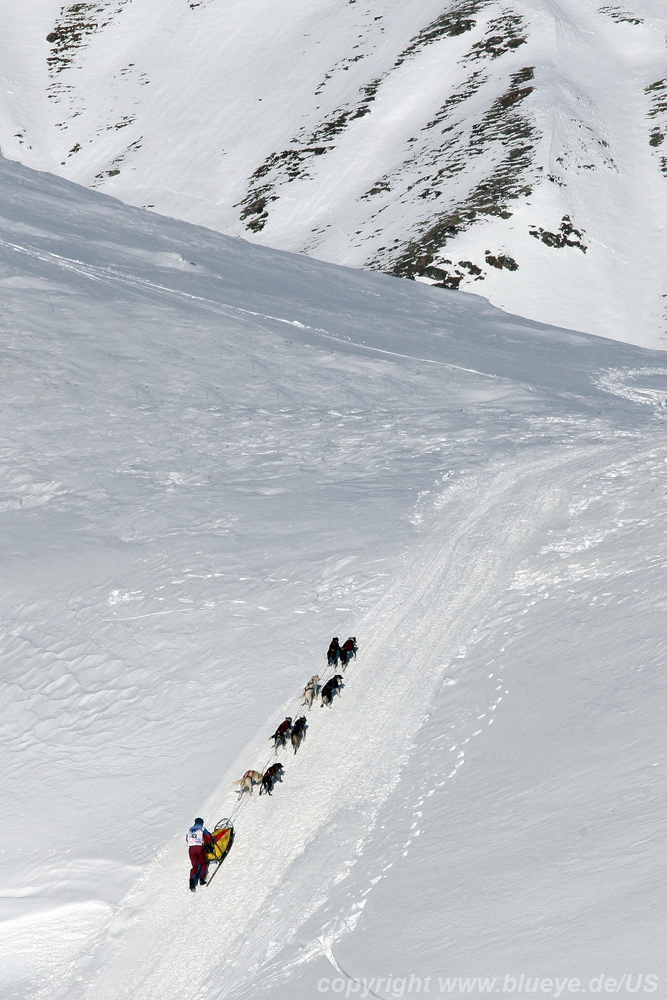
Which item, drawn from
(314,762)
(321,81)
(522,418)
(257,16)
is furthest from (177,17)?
(314,762)

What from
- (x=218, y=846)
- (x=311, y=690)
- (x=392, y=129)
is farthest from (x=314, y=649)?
(x=392, y=129)

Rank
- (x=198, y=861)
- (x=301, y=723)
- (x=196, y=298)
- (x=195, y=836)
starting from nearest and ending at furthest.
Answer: (x=195, y=836) → (x=198, y=861) → (x=301, y=723) → (x=196, y=298)

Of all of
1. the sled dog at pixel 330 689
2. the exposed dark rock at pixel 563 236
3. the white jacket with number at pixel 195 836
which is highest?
the exposed dark rock at pixel 563 236

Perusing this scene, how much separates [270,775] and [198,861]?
62.1 inches

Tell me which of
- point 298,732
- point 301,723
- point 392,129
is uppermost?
point 392,129

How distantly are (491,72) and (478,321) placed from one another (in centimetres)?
3426

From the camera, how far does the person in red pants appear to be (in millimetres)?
11305

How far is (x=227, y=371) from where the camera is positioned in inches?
1053

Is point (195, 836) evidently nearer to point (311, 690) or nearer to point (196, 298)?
point (311, 690)

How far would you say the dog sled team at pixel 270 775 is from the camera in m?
11.4

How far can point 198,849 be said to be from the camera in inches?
447

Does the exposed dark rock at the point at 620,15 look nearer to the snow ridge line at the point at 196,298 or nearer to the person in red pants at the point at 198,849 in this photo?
the snow ridge line at the point at 196,298

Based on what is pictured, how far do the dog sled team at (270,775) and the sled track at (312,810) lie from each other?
28 cm

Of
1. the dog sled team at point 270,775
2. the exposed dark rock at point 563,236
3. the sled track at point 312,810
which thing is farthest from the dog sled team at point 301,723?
the exposed dark rock at point 563,236
